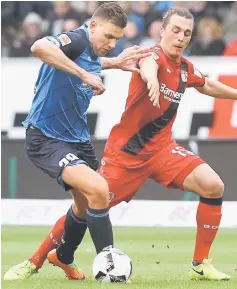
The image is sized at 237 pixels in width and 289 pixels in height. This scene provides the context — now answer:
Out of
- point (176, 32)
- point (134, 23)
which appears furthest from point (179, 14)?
point (134, 23)

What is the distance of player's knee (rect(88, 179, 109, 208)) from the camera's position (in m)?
8.03

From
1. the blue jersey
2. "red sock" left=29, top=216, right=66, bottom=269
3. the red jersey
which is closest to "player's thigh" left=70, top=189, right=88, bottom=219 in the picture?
"red sock" left=29, top=216, right=66, bottom=269

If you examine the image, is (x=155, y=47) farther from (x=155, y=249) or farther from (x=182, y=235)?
(x=182, y=235)

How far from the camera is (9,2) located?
63.4 feet

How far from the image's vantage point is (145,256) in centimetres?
1081

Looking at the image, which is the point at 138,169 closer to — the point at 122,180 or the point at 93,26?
the point at 122,180

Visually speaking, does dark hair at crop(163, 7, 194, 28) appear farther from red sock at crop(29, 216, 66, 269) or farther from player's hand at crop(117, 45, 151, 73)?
red sock at crop(29, 216, 66, 269)

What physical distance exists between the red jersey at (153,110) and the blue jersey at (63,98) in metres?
0.50

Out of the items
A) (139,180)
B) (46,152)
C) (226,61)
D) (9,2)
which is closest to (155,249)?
(139,180)

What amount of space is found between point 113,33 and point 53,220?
652cm

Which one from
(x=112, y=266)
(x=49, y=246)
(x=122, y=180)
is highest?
(x=122, y=180)

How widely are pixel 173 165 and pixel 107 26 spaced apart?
140 centimetres

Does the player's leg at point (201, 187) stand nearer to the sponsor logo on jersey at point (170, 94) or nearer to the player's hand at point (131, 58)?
the sponsor logo on jersey at point (170, 94)

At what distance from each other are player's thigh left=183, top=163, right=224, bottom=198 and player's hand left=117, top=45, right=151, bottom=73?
3.44 ft
